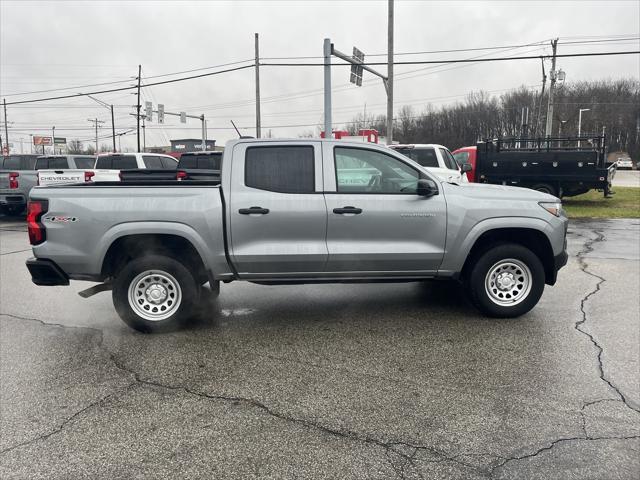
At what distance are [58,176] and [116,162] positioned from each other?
1703mm

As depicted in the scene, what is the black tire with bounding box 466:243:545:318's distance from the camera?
5.10 metres

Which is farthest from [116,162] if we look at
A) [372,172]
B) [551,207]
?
[551,207]

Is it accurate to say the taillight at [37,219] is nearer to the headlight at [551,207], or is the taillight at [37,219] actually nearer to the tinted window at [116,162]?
the headlight at [551,207]

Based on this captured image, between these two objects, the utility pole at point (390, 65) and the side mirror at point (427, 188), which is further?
the utility pole at point (390, 65)

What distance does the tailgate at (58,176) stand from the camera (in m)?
13.5

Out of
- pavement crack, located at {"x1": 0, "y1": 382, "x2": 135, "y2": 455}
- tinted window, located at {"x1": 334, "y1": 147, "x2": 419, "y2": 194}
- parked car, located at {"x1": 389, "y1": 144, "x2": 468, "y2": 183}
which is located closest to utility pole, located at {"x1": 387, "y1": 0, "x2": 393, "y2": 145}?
parked car, located at {"x1": 389, "y1": 144, "x2": 468, "y2": 183}

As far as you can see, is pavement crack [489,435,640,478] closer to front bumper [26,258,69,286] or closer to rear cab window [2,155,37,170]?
front bumper [26,258,69,286]

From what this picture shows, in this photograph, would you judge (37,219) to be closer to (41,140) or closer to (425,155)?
(425,155)

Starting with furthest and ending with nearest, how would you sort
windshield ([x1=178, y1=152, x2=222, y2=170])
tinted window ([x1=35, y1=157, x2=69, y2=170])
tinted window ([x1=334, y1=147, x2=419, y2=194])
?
tinted window ([x1=35, y1=157, x2=69, y2=170]) < windshield ([x1=178, y1=152, x2=222, y2=170]) < tinted window ([x1=334, y1=147, x2=419, y2=194])

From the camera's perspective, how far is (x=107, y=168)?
14719 millimetres

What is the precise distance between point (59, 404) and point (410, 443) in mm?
2445

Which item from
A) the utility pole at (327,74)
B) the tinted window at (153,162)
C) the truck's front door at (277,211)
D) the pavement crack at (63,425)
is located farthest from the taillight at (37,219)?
the utility pole at (327,74)

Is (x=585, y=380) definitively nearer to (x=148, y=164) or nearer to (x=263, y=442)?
(x=263, y=442)

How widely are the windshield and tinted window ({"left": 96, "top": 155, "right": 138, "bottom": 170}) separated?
2.27m
